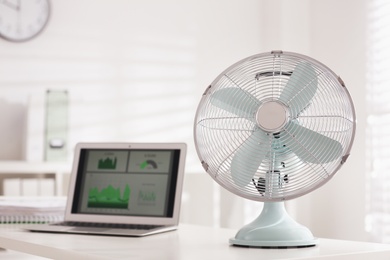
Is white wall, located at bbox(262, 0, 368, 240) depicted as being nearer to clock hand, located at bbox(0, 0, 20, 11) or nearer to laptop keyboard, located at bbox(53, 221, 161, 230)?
clock hand, located at bbox(0, 0, 20, 11)

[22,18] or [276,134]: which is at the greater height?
[22,18]

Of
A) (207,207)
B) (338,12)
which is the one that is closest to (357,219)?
(207,207)

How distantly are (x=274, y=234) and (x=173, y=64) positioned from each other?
2.77 meters

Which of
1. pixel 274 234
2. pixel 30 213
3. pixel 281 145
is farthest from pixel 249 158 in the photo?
pixel 30 213

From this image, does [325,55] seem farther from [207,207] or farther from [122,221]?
[122,221]

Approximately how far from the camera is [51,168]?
349 cm

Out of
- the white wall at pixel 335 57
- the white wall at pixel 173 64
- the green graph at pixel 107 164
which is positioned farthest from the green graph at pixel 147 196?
the white wall at pixel 335 57

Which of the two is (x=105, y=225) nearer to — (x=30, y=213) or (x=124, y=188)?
(x=124, y=188)

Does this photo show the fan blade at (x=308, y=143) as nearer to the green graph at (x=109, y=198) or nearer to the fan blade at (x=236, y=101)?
the fan blade at (x=236, y=101)

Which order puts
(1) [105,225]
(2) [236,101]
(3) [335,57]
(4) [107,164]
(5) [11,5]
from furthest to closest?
(3) [335,57]
(5) [11,5]
(4) [107,164]
(1) [105,225]
(2) [236,101]

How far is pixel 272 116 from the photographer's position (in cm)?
158

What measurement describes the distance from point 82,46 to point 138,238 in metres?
2.37

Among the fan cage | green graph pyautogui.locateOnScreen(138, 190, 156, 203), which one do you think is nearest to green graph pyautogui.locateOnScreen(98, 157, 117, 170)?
green graph pyautogui.locateOnScreen(138, 190, 156, 203)

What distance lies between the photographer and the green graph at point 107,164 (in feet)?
6.70
